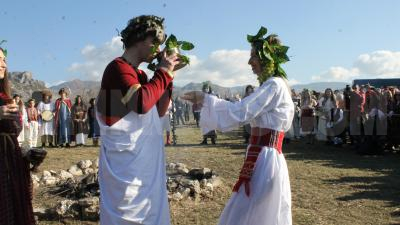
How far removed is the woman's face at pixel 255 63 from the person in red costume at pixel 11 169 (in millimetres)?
2019

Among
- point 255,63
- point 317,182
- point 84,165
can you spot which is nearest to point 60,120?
point 84,165

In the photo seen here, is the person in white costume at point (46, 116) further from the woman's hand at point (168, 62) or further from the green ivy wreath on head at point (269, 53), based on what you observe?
the woman's hand at point (168, 62)

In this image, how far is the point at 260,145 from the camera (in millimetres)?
3748

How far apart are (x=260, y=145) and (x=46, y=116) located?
12.6m

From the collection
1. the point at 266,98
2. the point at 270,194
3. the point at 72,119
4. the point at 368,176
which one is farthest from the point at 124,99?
the point at 72,119

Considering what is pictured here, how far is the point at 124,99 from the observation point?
2660 millimetres

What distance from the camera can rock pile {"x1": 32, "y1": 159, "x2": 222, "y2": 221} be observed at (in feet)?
20.2

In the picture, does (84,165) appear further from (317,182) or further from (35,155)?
(35,155)

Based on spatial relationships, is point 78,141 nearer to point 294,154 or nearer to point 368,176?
point 294,154

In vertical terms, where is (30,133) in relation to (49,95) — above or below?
below

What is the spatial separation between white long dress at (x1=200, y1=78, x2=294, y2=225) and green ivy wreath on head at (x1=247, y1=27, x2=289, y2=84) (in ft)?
0.60

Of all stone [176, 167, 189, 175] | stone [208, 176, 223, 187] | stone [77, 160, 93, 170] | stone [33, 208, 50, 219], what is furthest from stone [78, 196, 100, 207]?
stone [77, 160, 93, 170]

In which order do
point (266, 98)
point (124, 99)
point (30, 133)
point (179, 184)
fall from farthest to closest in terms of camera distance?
1. point (30, 133)
2. point (179, 184)
3. point (266, 98)
4. point (124, 99)

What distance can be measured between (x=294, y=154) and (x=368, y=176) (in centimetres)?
336
